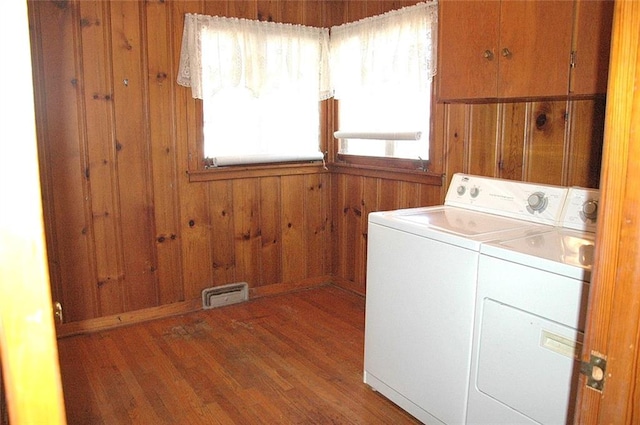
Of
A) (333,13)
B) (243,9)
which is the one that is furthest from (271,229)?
(333,13)

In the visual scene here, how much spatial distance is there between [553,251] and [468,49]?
1053mm

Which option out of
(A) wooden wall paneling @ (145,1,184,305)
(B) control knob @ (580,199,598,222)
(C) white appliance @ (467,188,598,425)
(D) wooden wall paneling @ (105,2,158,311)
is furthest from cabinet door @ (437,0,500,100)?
(D) wooden wall paneling @ (105,2,158,311)

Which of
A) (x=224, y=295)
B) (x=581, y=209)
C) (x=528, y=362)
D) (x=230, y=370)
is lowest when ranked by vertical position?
(x=230, y=370)

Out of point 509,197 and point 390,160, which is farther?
point 390,160

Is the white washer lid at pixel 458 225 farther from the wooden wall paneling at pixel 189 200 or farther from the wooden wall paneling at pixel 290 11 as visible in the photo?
the wooden wall paneling at pixel 290 11

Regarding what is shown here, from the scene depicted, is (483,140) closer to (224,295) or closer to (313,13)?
(313,13)

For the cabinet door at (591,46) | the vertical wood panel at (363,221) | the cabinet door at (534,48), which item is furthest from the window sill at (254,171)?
the cabinet door at (591,46)

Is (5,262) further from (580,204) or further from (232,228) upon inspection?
→ (232,228)

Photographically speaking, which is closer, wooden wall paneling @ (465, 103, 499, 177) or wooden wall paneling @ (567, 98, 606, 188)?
wooden wall paneling @ (567, 98, 606, 188)

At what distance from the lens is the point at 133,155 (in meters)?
3.14

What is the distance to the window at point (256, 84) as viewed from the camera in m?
3.25

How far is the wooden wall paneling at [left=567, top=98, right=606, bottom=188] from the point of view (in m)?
2.22

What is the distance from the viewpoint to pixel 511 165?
2.63 metres

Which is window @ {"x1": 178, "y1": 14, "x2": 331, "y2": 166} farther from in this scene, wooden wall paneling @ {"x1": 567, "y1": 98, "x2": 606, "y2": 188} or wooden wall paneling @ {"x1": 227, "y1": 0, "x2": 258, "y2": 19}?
wooden wall paneling @ {"x1": 567, "y1": 98, "x2": 606, "y2": 188}
